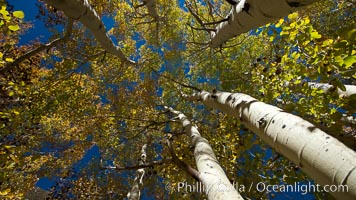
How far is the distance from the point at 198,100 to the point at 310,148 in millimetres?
4433

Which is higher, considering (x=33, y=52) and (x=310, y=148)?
(x=33, y=52)

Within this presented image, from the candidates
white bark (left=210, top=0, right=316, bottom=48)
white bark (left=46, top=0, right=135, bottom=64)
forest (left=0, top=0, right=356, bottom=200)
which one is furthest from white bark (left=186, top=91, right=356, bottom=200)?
white bark (left=46, top=0, right=135, bottom=64)

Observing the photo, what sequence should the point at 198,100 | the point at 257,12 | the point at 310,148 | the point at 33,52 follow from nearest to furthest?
the point at 310,148 < the point at 257,12 < the point at 33,52 < the point at 198,100

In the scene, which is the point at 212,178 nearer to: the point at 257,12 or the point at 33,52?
the point at 257,12

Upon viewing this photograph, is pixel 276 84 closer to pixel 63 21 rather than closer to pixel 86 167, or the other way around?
pixel 63 21

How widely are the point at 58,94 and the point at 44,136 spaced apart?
694cm

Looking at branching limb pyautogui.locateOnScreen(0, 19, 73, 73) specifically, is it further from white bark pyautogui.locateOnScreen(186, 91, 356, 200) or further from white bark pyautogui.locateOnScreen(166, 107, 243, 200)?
white bark pyautogui.locateOnScreen(186, 91, 356, 200)

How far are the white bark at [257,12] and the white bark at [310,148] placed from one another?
2.43 feet

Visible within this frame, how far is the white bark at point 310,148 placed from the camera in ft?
3.89

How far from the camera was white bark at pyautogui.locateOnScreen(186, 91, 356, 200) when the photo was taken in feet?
3.89

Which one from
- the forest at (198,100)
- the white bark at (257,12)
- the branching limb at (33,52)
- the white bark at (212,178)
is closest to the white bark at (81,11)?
the forest at (198,100)

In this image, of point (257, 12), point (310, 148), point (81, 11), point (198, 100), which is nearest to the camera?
point (310, 148)

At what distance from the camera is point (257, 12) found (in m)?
1.87

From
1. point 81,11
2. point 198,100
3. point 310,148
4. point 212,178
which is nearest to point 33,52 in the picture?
point 81,11
